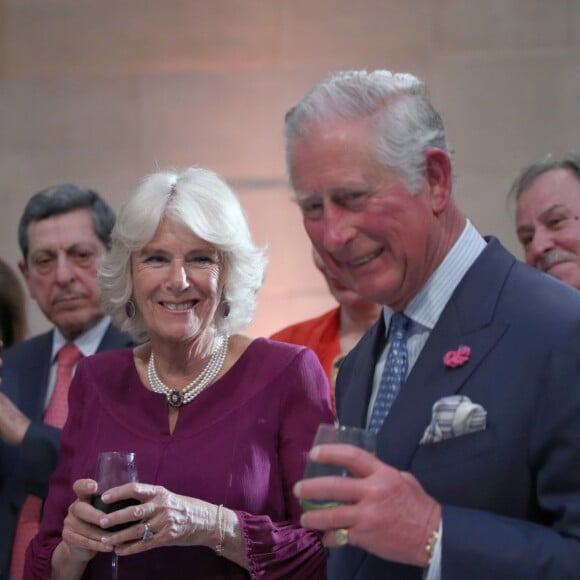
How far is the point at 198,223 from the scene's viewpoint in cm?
258

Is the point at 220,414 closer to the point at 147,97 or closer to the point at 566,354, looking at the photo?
the point at 566,354

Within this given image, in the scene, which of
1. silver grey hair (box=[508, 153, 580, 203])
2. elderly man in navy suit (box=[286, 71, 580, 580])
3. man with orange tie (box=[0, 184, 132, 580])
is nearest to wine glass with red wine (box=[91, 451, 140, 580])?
elderly man in navy suit (box=[286, 71, 580, 580])

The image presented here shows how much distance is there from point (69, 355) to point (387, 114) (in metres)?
1.94

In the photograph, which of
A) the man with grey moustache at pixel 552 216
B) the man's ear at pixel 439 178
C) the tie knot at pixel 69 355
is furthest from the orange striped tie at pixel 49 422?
the man's ear at pixel 439 178

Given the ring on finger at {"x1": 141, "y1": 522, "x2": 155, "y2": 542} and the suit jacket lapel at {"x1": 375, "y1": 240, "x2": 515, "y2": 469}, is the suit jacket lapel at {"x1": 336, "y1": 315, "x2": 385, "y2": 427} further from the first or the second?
the ring on finger at {"x1": 141, "y1": 522, "x2": 155, "y2": 542}

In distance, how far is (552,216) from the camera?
3.22 meters

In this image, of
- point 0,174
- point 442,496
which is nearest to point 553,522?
point 442,496

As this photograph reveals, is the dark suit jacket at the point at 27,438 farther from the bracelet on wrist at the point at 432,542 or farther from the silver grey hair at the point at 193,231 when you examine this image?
the bracelet on wrist at the point at 432,542

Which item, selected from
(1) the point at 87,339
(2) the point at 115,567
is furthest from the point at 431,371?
(1) the point at 87,339

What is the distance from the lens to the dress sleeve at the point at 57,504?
8.11ft

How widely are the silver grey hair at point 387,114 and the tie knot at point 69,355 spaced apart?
1.78m

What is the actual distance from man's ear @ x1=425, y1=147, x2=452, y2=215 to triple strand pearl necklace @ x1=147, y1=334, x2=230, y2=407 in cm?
98

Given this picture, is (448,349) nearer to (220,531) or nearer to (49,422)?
(220,531)

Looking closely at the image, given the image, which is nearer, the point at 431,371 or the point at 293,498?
the point at 431,371
